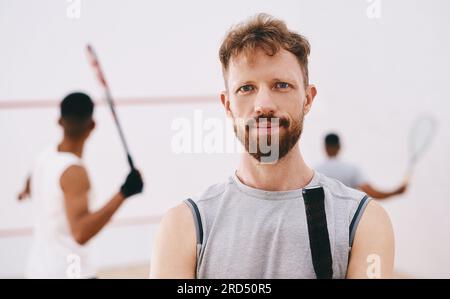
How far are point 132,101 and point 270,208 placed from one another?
2978 millimetres

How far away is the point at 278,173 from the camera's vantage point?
1048 mm

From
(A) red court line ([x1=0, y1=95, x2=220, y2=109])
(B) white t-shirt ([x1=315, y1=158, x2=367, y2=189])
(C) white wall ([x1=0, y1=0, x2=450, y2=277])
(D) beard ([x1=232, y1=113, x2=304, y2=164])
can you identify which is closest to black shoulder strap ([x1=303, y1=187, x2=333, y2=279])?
(D) beard ([x1=232, y1=113, x2=304, y2=164])

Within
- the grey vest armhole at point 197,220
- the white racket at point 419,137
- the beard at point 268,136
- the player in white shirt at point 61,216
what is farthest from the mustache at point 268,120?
the white racket at point 419,137

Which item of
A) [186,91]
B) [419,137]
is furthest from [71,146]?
[419,137]

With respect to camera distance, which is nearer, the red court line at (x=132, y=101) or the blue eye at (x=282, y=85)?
the blue eye at (x=282, y=85)

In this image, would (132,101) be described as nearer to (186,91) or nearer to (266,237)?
(186,91)

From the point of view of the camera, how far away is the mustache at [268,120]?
1033 millimetres

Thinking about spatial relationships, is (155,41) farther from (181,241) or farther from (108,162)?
(181,241)

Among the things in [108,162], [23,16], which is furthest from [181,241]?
[108,162]

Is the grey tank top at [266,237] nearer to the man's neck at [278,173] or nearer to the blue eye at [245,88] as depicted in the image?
the man's neck at [278,173]

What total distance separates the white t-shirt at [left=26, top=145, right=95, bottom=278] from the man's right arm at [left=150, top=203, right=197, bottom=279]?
2.36 feet

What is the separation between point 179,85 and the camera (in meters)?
3.95

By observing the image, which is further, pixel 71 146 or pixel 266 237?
pixel 71 146
